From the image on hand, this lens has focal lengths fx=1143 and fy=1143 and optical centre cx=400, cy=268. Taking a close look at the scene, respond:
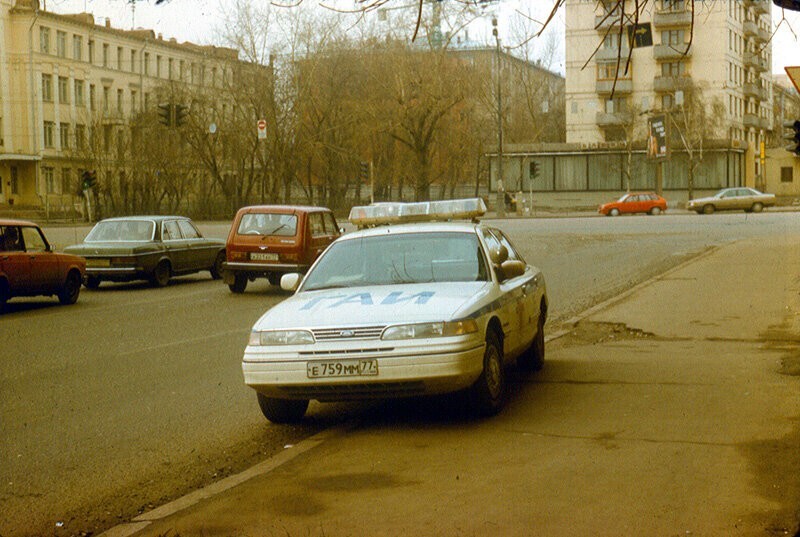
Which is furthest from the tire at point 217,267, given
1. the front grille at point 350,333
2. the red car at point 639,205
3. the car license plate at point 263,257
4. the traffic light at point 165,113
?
the red car at point 639,205

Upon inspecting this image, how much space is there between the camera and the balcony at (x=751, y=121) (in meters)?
95.9

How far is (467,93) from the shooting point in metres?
65.6

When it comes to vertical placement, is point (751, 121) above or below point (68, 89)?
below

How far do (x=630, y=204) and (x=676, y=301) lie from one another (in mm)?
50972

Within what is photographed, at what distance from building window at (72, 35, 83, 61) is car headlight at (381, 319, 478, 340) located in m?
63.2

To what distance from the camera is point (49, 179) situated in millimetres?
77812

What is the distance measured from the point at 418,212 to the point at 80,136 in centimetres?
5605

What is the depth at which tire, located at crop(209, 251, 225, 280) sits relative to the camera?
26033mm

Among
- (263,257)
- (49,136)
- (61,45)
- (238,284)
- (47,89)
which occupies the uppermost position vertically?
(61,45)

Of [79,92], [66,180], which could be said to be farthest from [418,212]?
[66,180]

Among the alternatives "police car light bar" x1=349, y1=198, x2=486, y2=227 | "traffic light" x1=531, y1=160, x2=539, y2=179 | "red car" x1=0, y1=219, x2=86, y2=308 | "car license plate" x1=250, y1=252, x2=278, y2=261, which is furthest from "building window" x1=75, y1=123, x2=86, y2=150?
"police car light bar" x1=349, y1=198, x2=486, y2=227

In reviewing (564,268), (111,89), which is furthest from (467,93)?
(564,268)

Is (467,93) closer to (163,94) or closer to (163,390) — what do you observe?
(163,94)

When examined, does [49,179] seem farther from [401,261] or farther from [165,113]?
[401,261]
